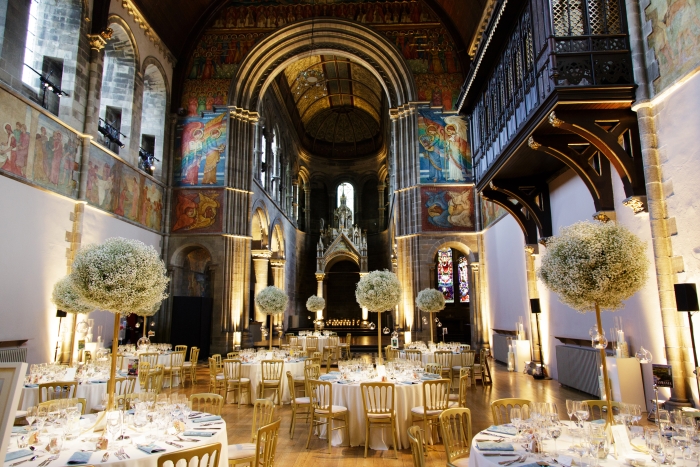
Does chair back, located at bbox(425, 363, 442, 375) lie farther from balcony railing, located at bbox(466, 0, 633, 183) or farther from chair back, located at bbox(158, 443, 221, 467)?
chair back, located at bbox(158, 443, 221, 467)

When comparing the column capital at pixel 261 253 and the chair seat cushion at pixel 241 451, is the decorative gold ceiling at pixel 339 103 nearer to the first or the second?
the column capital at pixel 261 253

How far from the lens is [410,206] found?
58.8 ft

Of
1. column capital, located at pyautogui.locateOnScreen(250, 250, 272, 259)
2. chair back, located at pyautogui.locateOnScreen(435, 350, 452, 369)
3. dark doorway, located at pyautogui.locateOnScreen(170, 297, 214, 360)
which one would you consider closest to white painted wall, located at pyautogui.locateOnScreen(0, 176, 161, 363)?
dark doorway, located at pyautogui.locateOnScreen(170, 297, 214, 360)

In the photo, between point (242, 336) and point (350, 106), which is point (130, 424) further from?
point (350, 106)

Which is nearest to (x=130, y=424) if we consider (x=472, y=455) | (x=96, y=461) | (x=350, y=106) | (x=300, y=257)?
(x=96, y=461)

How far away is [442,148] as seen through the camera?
59.3 feet

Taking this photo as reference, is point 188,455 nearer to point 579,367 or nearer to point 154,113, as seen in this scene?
point 579,367

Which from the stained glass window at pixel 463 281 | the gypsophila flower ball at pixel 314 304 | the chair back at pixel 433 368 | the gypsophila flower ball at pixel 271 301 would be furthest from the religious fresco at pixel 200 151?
the stained glass window at pixel 463 281

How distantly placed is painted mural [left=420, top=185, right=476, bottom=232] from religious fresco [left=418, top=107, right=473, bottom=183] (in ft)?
1.26

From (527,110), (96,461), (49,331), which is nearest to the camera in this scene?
(96,461)

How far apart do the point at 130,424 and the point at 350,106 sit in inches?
1153

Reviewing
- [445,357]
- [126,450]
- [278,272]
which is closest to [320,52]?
[278,272]

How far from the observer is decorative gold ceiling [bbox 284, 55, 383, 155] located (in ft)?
83.4

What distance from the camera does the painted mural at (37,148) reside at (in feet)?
32.3
